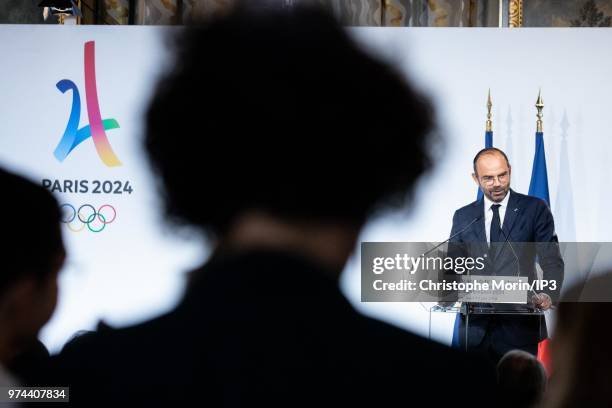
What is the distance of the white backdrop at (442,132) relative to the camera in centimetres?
278

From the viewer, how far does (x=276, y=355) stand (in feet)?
9.20

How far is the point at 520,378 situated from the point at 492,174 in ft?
2.70

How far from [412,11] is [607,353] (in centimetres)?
181

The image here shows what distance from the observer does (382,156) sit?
2.81m

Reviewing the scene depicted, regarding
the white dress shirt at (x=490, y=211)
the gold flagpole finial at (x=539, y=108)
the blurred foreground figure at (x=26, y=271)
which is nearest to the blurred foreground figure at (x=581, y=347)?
the white dress shirt at (x=490, y=211)

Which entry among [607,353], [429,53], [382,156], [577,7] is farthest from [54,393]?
[577,7]

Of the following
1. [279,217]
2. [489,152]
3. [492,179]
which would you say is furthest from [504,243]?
[279,217]

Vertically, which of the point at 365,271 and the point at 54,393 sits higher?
the point at 365,271

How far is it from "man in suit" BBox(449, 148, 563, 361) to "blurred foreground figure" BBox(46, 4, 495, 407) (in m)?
0.14

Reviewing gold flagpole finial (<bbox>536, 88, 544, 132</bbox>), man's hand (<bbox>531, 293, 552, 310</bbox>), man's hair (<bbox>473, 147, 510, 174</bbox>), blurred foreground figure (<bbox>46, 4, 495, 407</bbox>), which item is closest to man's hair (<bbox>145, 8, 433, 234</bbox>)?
blurred foreground figure (<bbox>46, 4, 495, 407</bbox>)

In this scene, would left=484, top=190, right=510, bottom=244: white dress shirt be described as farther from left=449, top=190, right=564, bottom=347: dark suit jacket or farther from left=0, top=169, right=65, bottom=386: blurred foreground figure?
left=0, top=169, right=65, bottom=386: blurred foreground figure

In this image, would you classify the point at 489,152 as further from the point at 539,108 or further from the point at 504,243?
the point at 504,243

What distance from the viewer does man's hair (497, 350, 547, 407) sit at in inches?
109

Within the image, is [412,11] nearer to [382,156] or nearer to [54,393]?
[382,156]
